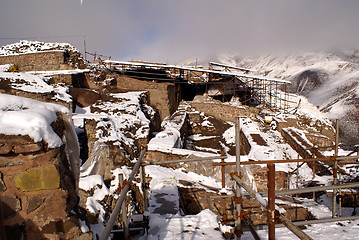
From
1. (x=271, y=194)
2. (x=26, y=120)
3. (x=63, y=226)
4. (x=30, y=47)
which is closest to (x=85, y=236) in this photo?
(x=63, y=226)

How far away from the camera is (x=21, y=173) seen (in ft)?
5.63

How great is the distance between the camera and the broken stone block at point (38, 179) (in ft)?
5.66

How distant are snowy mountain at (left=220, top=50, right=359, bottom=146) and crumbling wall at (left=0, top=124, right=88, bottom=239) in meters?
20.8

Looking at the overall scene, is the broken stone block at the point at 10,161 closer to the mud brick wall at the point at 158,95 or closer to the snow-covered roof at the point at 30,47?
the mud brick wall at the point at 158,95

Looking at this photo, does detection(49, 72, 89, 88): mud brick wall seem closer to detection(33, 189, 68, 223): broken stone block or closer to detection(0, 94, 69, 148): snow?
detection(0, 94, 69, 148): snow

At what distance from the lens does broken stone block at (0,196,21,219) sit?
1693mm

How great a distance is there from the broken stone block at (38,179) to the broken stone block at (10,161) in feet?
0.33

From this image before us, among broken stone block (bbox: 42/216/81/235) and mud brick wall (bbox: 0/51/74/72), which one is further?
mud brick wall (bbox: 0/51/74/72)

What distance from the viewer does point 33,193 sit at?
177cm

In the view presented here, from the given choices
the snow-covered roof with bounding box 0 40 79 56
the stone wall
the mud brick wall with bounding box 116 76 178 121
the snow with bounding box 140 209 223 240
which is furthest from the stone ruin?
the snow-covered roof with bounding box 0 40 79 56

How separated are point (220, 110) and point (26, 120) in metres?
14.6

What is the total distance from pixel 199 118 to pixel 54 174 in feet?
44.8

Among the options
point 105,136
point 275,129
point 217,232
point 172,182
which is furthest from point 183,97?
point 217,232

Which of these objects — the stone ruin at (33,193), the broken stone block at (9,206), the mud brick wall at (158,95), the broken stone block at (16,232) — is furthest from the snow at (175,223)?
the mud brick wall at (158,95)
